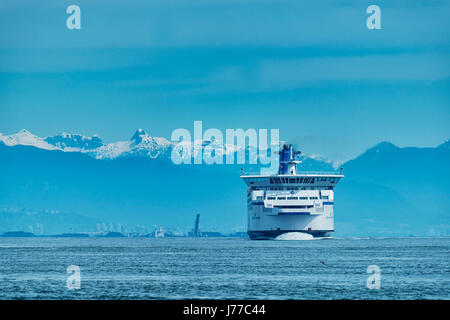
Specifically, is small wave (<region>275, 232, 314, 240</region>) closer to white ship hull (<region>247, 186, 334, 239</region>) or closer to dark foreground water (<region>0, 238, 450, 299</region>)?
white ship hull (<region>247, 186, 334, 239</region>)

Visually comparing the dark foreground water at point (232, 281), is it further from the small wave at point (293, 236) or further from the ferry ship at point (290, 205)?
the small wave at point (293, 236)

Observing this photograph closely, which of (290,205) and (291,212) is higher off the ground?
(290,205)

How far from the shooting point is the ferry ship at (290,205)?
536ft

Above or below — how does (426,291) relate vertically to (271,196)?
below

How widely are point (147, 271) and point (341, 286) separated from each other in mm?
23022

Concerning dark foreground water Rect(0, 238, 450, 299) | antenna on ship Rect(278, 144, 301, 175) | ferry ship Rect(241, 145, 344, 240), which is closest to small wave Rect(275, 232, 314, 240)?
ferry ship Rect(241, 145, 344, 240)

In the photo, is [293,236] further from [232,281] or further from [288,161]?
[232,281]

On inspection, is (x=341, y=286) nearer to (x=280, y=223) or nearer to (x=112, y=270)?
(x=112, y=270)

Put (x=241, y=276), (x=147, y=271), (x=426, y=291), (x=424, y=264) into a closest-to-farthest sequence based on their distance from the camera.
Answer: (x=426, y=291)
(x=241, y=276)
(x=147, y=271)
(x=424, y=264)

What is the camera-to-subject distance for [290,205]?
16338 cm

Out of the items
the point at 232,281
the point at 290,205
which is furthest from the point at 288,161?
the point at 232,281
